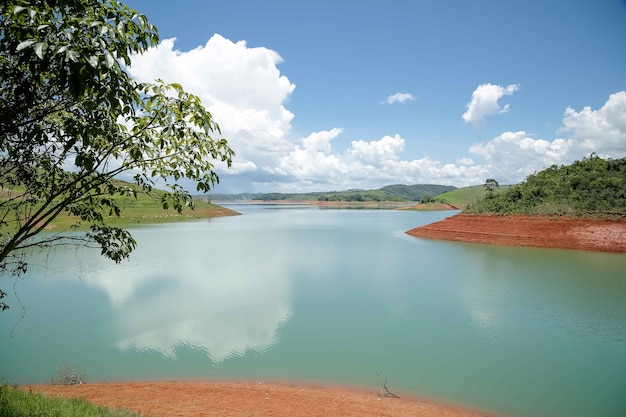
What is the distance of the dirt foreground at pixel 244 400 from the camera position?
7727 mm

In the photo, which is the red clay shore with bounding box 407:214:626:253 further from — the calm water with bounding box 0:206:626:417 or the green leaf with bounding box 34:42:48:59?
the green leaf with bounding box 34:42:48:59

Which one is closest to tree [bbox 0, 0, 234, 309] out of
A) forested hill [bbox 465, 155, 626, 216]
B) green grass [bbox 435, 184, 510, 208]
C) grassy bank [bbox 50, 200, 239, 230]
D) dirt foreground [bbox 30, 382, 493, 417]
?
Result: dirt foreground [bbox 30, 382, 493, 417]

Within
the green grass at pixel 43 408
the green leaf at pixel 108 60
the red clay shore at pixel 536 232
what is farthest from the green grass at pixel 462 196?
the green leaf at pixel 108 60

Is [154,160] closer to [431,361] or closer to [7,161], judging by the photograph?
[7,161]

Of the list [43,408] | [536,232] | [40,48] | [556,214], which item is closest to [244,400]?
[43,408]

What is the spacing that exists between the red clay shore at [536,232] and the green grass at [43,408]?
3958 centimetres

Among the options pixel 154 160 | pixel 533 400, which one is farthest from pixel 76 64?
pixel 533 400

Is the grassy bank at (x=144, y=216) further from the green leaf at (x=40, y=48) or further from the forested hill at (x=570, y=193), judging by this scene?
the green leaf at (x=40, y=48)

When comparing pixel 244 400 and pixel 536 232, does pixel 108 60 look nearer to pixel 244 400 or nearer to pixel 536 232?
pixel 244 400

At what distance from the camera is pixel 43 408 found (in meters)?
5.74

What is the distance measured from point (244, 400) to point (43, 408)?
159 inches

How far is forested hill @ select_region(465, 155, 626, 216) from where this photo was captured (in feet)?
119

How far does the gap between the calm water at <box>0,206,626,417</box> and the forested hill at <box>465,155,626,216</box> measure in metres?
14.1

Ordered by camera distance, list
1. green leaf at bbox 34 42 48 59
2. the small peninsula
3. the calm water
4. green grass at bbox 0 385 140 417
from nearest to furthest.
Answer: green leaf at bbox 34 42 48 59, green grass at bbox 0 385 140 417, the calm water, the small peninsula
